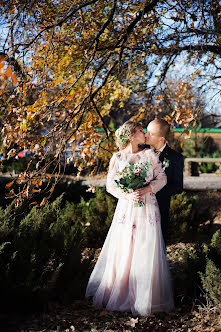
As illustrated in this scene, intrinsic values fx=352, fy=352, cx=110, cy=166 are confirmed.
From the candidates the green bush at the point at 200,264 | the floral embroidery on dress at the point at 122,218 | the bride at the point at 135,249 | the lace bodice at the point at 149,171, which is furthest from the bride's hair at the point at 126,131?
the green bush at the point at 200,264

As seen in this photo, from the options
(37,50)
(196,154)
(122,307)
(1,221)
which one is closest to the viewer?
(122,307)

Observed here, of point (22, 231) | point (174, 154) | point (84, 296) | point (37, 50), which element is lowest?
point (84, 296)

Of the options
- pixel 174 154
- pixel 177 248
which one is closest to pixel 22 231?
pixel 174 154

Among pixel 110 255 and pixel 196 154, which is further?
pixel 196 154

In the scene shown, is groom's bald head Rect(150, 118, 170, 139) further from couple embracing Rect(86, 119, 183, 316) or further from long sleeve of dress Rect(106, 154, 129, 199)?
long sleeve of dress Rect(106, 154, 129, 199)

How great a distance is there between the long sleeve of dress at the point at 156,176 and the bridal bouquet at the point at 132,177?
5.1 inches

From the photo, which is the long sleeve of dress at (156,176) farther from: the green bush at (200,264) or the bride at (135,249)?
the green bush at (200,264)

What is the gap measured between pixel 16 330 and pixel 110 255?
3.75ft

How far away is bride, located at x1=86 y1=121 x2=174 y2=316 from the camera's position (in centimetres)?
347

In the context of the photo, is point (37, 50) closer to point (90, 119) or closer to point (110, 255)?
point (90, 119)

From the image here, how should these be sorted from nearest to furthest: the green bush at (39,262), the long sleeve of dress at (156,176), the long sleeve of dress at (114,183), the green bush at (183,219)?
the green bush at (39,262) → the long sleeve of dress at (156,176) → the long sleeve of dress at (114,183) → the green bush at (183,219)

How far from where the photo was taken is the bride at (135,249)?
3.47 m

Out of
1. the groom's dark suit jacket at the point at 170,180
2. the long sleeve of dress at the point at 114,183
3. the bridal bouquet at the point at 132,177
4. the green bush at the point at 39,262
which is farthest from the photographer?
the groom's dark suit jacket at the point at 170,180

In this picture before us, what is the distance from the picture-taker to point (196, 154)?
18719 millimetres
